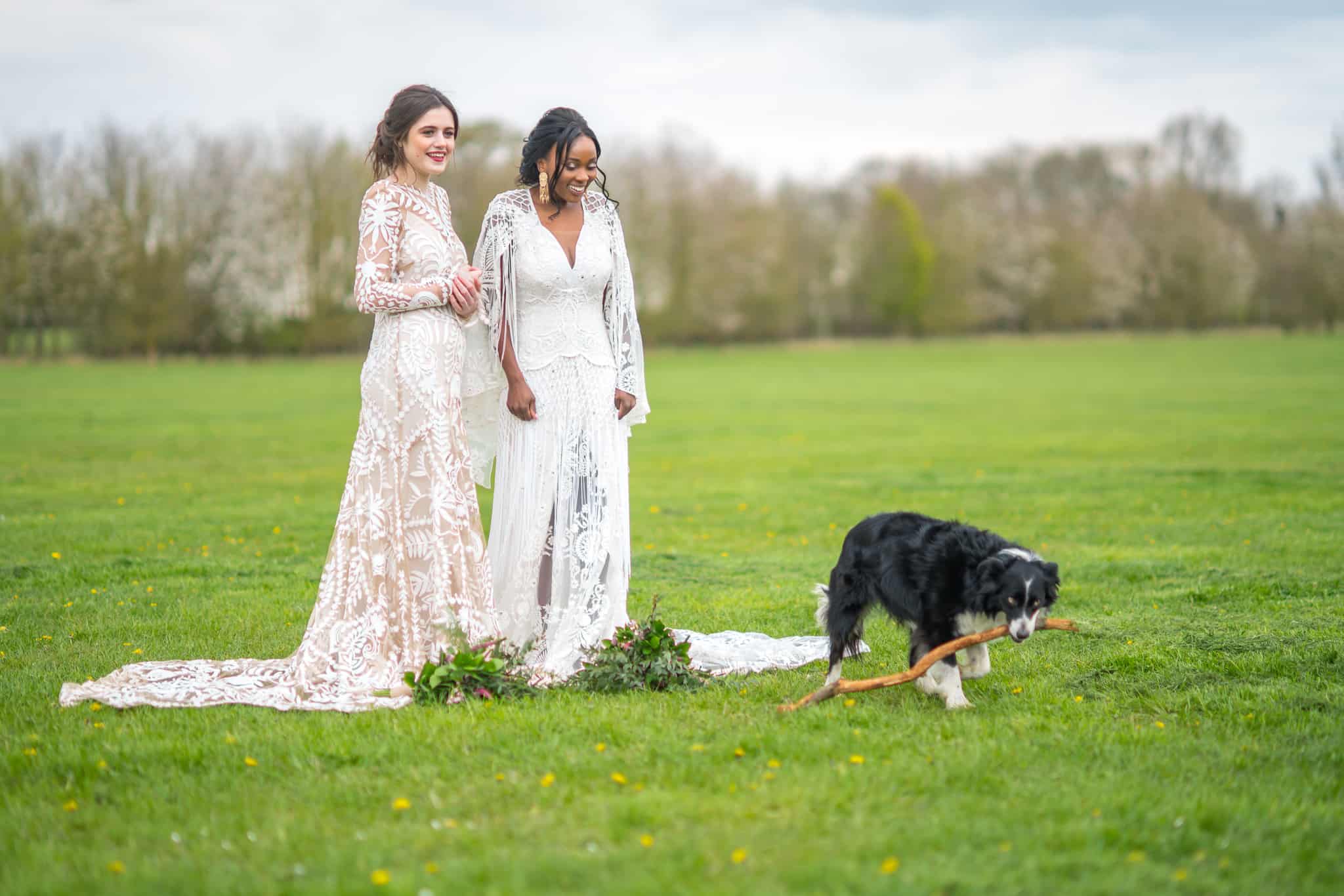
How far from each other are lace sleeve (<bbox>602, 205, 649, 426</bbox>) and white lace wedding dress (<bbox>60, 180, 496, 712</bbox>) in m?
0.93

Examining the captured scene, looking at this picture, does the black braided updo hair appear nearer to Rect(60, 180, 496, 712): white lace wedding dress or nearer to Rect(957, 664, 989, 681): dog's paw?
Rect(60, 180, 496, 712): white lace wedding dress

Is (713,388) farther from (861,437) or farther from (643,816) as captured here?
(643,816)

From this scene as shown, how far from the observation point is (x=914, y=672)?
18.8 ft

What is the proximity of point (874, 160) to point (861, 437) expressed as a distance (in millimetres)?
71750

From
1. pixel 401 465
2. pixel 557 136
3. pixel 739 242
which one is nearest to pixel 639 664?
pixel 401 465

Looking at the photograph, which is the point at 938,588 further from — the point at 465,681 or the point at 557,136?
the point at 557,136

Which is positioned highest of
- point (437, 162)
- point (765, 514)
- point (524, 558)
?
point (437, 162)

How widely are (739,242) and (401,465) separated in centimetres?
6768

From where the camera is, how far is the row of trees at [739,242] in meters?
57.6

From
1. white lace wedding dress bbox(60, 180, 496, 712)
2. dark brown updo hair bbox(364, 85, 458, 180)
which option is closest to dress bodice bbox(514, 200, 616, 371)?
white lace wedding dress bbox(60, 180, 496, 712)

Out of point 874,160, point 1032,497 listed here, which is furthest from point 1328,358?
point 874,160

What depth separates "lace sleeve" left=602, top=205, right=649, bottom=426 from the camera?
661 centimetres

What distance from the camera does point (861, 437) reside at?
23.6m

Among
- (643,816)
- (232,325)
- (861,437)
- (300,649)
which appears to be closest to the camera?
(643,816)
